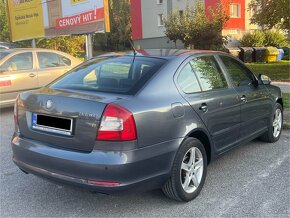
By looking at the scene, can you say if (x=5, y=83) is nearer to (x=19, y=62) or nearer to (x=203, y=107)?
(x=19, y=62)

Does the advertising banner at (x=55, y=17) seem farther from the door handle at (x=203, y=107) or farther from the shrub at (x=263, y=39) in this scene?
the shrub at (x=263, y=39)

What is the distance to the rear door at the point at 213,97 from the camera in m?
3.93

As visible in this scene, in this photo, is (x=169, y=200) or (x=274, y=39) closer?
(x=169, y=200)

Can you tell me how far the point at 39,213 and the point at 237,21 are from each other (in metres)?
34.2

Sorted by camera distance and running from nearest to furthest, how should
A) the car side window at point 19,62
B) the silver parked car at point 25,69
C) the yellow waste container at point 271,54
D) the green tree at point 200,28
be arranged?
the silver parked car at point 25,69 < the car side window at point 19,62 < the green tree at point 200,28 < the yellow waste container at point 271,54

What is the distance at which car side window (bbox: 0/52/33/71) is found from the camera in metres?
8.48

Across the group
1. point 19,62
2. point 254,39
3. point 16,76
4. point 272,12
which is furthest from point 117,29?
point 16,76

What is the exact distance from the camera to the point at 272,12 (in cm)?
1609

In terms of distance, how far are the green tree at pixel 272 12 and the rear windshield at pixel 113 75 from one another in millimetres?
12392

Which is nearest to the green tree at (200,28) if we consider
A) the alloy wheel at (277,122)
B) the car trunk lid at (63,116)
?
the alloy wheel at (277,122)

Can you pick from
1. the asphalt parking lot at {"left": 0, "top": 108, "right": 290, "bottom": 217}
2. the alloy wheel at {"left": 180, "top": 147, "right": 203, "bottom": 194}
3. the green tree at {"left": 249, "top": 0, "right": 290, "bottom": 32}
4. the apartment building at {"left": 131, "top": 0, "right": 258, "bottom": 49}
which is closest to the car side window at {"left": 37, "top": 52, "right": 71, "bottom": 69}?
the asphalt parking lot at {"left": 0, "top": 108, "right": 290, "bottom": 217}

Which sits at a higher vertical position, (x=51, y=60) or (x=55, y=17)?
(x=55, y=17)

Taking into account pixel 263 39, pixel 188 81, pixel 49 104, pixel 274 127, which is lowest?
pixel 274 127

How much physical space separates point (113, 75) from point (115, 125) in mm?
957
